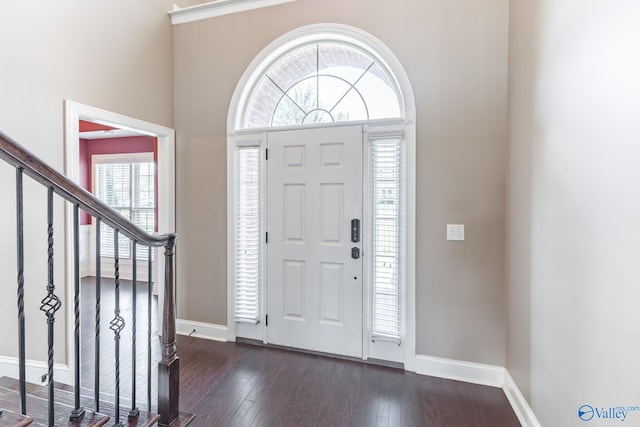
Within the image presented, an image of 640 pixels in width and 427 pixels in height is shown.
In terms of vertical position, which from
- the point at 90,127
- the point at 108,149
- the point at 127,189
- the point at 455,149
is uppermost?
the point at 90,127

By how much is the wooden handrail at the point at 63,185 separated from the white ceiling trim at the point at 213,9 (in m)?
2.57

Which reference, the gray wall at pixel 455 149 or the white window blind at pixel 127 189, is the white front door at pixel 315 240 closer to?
the gray wall at pixel 455 149

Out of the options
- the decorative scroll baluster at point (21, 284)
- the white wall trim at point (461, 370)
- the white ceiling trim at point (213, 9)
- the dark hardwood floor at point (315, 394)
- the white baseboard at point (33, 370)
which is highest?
the white ceiling trim at point (213, 9)

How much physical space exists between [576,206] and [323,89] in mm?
2200

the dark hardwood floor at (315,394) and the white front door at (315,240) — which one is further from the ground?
the white front door at (315,240)

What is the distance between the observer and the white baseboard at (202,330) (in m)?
3.22

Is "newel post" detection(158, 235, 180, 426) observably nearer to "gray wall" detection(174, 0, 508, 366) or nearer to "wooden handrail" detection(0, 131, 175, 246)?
"wooden handrail" detection(0, 131, 175, 246)

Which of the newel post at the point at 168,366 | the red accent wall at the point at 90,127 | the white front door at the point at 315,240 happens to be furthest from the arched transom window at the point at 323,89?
the red accent wall at the point at 90,127

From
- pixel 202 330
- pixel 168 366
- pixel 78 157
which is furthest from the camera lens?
pixel 202 330

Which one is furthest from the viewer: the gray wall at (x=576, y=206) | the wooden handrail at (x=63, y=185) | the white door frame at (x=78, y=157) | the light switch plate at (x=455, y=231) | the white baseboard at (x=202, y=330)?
the white baseboard at (x=202, y=330)

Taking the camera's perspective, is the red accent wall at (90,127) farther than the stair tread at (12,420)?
Yes

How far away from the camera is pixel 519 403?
2.11 m

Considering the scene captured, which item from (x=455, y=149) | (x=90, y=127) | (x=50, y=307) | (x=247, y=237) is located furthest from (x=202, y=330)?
(x=90, y=127)

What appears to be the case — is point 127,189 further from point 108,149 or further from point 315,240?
point 315,240
